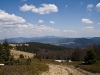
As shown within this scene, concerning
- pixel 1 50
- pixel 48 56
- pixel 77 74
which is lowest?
pixel 48 56

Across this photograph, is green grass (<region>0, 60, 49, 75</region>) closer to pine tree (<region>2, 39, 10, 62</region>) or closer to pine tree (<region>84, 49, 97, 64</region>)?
pine tree (<region>2, 39, 10, 62</region>)

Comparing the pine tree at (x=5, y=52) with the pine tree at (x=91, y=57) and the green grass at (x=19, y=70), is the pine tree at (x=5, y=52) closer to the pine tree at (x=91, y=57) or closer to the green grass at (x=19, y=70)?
the green grass at (x=19, y=70)

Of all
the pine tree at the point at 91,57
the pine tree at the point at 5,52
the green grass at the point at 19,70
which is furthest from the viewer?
the pine tree at the point at 5,52

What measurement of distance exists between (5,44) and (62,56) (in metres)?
98.0

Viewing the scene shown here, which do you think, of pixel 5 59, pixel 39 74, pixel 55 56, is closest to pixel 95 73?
pixel 39 74

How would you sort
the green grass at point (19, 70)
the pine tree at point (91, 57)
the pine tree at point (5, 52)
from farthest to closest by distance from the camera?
the pine tree at point (5, 52)
the pine tree at point (91, 57)
the green grass at point (19, 70)

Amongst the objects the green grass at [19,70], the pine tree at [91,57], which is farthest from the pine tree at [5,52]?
the pine tree at [91,57]

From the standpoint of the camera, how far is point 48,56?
168875 millimetres

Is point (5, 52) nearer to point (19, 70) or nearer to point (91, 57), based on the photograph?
point (19, 70)

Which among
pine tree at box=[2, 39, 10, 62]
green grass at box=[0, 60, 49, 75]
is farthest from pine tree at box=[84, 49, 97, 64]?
pine tree at box=[2, 39, 10, 62]

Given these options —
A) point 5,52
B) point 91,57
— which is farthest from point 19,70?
point 91,57

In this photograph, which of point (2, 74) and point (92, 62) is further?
point (92, 62)

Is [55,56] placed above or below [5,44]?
below

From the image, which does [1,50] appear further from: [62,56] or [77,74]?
[62,56]
